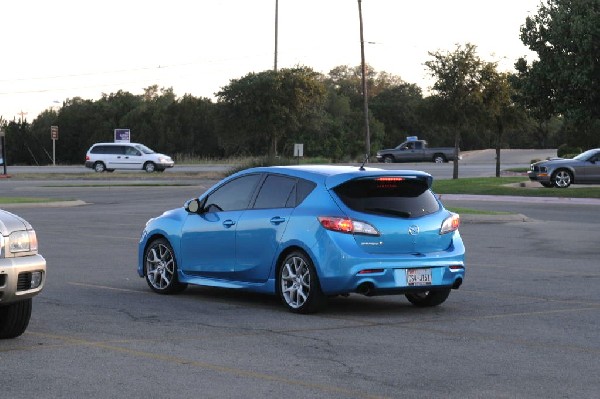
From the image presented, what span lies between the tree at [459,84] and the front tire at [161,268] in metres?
Result: 36.8

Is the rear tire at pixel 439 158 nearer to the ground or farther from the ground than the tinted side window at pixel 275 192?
nearer to the ground

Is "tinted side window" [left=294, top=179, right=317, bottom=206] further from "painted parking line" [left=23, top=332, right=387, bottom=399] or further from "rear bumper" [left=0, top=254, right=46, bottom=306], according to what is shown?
"rear bumper" [left=0, top=254, right=46, bottom=306]

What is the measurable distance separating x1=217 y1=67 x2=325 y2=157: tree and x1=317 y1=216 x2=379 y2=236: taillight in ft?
195

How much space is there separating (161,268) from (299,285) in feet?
7.91

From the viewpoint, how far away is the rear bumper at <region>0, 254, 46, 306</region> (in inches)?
374

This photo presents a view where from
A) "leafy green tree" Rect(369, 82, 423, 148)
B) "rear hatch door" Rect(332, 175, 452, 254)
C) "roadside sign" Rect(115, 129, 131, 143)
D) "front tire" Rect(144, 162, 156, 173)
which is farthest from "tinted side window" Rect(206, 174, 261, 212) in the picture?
"leafy green tree" Rect(369, 82, 423, 148)

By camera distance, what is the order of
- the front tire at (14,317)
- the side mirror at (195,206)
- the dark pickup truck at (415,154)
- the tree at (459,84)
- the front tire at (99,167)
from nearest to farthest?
1. the front tire at (14,317)
2. the side mirror at (195,206)
3. the tree at (459,84)
4. the front tire at (99,167)
5. the dark pickup truck at (415,154)

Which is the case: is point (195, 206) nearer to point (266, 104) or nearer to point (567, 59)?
point (567, 59)

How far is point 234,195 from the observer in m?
13.1

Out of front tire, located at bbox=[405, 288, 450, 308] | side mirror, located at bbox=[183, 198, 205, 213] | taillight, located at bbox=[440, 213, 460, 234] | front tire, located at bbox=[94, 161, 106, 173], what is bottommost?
front tire, located at bbox=[94, 161, 106, 173]

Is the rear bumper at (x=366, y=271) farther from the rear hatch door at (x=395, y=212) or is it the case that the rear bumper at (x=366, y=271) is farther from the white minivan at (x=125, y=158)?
the white minivan at (x=125, y=158)

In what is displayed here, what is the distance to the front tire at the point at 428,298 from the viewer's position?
12516 mm

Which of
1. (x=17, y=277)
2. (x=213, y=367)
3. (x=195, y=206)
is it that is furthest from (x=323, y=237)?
(x=17, y=277)

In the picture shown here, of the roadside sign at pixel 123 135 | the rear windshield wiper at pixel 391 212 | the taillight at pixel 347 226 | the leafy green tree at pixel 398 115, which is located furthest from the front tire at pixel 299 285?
the leafy green tree at pixel 398 115
